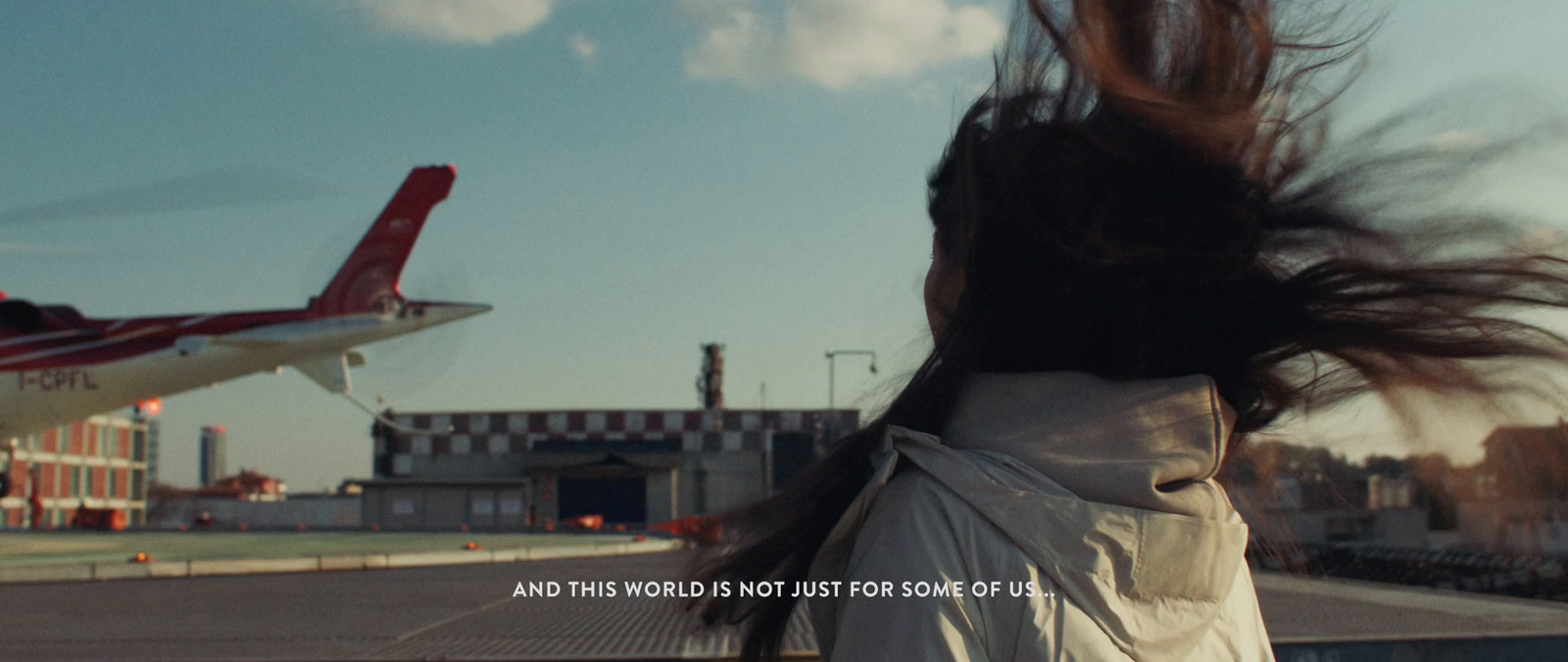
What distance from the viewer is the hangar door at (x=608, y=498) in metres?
32.2

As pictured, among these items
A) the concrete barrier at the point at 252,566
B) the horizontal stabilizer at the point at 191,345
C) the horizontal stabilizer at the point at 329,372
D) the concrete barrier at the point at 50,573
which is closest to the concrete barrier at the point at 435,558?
the concrete barrier at the point at 252,566

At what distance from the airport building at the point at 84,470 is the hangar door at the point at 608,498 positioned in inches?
983

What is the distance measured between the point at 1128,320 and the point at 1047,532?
0.18 m

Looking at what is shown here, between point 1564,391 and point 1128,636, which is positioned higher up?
point 1564,391

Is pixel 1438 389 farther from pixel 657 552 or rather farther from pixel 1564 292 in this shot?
pixel 657 552

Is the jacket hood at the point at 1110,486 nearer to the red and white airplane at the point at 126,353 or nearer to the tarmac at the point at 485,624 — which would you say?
the tarmac at the point at 485,624

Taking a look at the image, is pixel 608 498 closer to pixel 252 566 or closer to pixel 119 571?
pixel 252 566

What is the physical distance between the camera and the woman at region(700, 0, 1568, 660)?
29.9 inches

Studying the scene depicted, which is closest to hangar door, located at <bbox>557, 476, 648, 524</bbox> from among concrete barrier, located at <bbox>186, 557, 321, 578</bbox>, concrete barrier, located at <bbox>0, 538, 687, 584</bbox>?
concrete barrier, located at <bbox>0, 538, 687, 584</bbox>

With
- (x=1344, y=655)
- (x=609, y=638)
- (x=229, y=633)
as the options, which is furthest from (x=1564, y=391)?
(x=229, y=633)

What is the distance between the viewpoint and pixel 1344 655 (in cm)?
A: 239

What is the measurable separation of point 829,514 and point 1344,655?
1.90m

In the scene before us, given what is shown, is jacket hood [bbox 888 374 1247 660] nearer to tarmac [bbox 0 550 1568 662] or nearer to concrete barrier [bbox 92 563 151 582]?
tarmac [bbox 0 550 1568 662]

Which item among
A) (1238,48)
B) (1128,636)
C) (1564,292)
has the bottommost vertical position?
(1128,636)
